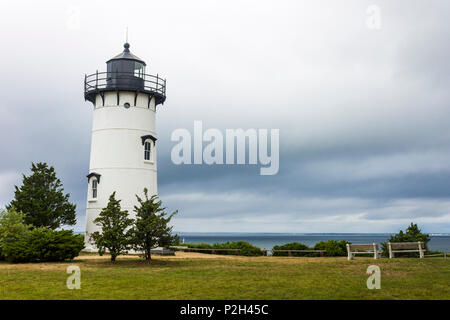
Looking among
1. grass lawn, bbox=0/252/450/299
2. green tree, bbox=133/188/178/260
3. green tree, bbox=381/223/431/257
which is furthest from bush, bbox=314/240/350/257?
green tree, bbox=133/188/178/260

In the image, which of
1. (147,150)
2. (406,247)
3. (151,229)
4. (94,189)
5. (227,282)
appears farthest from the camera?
(147,150)

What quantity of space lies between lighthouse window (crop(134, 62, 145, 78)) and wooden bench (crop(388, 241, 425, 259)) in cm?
1939

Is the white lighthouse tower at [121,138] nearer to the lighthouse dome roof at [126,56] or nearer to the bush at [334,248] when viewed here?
the lighthouse dome roof at [126,56]

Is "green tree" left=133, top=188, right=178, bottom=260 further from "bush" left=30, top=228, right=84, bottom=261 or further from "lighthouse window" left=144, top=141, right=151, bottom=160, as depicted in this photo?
"lighthouse window" left=144, top=141, right=151, bottom=160

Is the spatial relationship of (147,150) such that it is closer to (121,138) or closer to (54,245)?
(121,138)

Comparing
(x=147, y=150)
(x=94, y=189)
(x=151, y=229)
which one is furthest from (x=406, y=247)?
(x=94, y=189)

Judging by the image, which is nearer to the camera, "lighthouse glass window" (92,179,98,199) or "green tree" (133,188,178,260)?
"green tree" (133,188,178,260)

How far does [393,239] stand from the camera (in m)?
26.9

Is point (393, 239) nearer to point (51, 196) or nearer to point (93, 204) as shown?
point (93, 204)

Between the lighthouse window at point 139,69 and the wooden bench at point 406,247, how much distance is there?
19.4 metres

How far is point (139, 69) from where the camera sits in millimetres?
29953

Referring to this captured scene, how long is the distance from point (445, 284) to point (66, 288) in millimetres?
11338

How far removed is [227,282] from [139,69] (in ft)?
66.1

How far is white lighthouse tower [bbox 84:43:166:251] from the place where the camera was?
28625 mm
